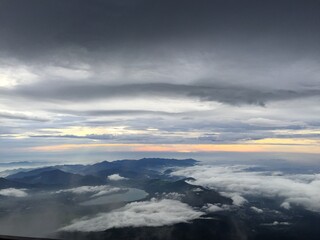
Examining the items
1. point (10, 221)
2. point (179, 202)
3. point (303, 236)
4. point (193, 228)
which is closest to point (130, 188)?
point (179, 202)

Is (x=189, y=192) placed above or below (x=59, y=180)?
below

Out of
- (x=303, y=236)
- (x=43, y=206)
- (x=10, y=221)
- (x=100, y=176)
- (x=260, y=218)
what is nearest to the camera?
(x=303, y=236)

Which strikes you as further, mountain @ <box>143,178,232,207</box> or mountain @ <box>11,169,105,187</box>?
mountain @ <box>11,169,105,187</box>

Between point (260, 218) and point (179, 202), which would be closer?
point (260, 218)

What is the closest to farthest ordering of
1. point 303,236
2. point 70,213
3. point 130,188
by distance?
1. point 303,236
2. point 70,213
3. point 130,188

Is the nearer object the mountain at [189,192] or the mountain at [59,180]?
the mountain at [189,192]

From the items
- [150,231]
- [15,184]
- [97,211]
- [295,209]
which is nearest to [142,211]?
[97,211]

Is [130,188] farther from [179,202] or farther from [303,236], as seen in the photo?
[303,236]

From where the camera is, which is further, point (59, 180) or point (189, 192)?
point (59, 180)

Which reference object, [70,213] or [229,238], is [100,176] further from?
[229,238]
